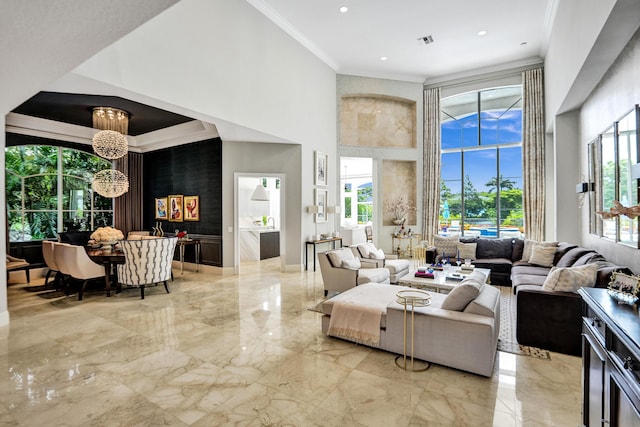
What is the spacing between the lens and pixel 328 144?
902cm

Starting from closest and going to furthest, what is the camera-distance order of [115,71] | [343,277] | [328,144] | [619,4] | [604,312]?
[604,312] → [619,4] → [115,71] → [343,277] → [328,144]

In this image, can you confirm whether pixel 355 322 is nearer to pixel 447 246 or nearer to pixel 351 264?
pixel 351 264

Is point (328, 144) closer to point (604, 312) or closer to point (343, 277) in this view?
point (343, 277)

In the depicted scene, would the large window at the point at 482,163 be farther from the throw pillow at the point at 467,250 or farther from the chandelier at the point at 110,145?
the chandelier at the point at 110,145

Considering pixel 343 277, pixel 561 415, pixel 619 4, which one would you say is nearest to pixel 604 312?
pixel 561 415

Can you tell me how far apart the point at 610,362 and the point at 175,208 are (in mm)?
8900

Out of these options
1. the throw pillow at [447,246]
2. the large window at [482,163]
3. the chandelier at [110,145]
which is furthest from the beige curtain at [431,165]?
the chandelier at [110,145]

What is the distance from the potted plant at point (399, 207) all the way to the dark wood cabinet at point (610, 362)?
311 inches

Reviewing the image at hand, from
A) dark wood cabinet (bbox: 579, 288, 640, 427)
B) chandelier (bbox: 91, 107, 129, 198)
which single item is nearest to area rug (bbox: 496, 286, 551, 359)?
dark wood cabinet (bbox: 579, 288, 640, 427)

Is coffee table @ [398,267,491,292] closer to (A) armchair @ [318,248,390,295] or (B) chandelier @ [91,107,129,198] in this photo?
(A) armchair @ [318,248,390,295]

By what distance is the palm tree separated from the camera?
900 centimetres

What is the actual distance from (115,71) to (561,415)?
566 cm

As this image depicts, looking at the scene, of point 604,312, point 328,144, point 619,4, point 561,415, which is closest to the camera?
point 604,312

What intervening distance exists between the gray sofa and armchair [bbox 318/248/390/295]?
174 cm
